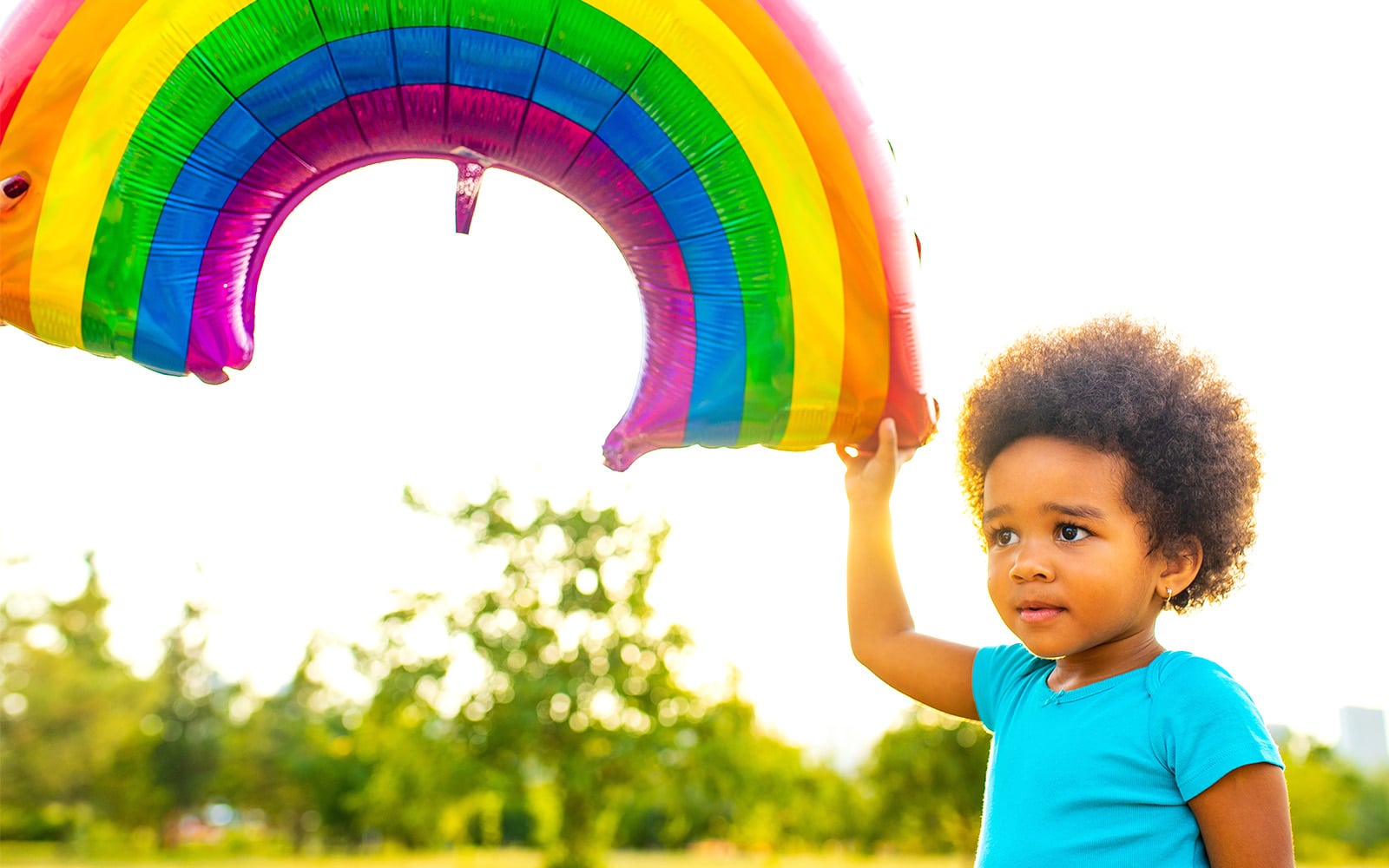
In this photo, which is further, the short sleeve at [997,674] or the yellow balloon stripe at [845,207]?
the yellow balloon stripe at [845,207]

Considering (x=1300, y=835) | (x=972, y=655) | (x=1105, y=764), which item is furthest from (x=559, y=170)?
(x=1300, y=835)

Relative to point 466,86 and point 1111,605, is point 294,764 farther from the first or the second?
point 1111,605

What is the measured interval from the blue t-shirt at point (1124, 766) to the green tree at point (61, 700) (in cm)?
2970

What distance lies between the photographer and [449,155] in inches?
93.9

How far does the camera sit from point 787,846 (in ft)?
109

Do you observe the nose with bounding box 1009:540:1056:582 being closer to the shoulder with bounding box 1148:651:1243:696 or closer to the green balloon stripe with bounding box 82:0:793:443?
the shoulder with bounding box 1148:651:1243:696

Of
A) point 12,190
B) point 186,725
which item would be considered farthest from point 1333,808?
point 12,190

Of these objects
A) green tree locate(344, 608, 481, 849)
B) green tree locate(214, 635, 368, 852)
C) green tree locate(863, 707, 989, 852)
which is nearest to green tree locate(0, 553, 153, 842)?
green tree locate(214, 635, 368, 852)

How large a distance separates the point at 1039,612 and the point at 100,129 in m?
1.88

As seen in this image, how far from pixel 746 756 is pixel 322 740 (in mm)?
16298

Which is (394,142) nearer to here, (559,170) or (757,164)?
(559,170)

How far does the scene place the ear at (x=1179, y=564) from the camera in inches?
71.9

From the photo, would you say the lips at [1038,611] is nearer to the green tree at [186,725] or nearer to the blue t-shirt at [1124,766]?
the blue t-shirt at [1124,766]

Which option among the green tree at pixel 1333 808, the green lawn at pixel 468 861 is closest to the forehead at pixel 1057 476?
the green lawn at pixel 468 861
